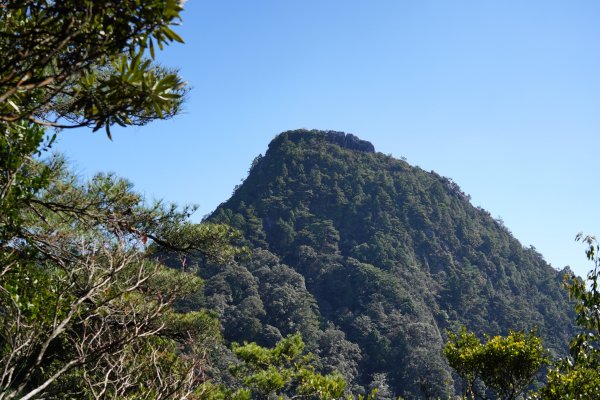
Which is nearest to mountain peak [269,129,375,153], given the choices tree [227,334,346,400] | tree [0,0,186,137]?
tree [227,334,346,400]

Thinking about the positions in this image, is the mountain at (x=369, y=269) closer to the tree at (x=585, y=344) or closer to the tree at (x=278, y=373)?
the tree at (x=278, y=373)

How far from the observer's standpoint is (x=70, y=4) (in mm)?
1901

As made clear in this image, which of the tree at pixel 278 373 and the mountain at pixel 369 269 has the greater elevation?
the mountain at pixel 369 269

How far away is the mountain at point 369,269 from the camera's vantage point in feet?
147

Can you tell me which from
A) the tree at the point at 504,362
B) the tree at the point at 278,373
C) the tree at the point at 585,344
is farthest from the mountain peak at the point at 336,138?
the tree at the point at 585,344

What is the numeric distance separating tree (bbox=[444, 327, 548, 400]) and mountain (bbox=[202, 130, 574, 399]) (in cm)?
3389

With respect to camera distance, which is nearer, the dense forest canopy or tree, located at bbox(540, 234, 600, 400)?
the dense forest canopy

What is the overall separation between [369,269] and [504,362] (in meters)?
51.4

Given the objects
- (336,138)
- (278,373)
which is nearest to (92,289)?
(278,373)

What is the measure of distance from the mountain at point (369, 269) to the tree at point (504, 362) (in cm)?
3389

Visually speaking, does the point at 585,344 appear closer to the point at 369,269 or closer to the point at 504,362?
the point at 504,362

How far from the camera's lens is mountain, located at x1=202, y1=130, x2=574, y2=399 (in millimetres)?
44656

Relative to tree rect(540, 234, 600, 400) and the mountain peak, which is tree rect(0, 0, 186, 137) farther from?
the mountain peak

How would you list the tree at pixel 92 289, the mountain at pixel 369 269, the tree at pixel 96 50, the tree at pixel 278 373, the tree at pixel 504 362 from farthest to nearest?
1. the mountain at pixel 369 269
2. the tree at pixel 278 373
3. the tree at pixel 504 362
4. the tree at pixel 92 289
5. the tree at pixel 96 50
